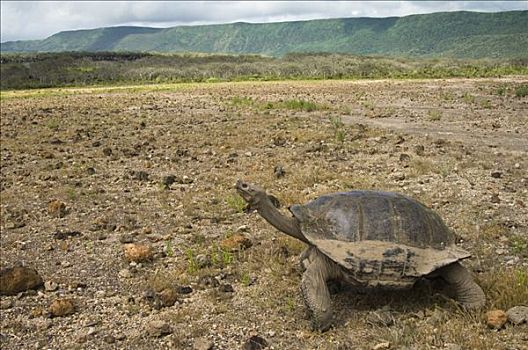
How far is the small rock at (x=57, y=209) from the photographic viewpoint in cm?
929

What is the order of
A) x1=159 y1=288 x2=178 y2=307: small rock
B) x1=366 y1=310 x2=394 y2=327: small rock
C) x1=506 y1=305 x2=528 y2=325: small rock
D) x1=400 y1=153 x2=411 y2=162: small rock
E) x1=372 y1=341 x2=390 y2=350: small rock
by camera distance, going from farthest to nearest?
x1=400 y1=153 x2=411 y2=162: small rock < x1=159 y1=288 x2=178 y2=307: small rock < x1=366 y1=310 x2=394 y2=327: small rock < x1=506 y1=305 x2=528 y2=325: small rock < x1=372 y1=341 x2=390 y2=350: small rock

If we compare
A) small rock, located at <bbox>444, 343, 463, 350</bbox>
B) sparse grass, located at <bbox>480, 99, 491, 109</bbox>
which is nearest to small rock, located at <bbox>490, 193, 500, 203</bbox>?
small rock, located at <bbox>444, 343, 463, 350</bbox>

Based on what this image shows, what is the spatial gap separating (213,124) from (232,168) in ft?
25.9

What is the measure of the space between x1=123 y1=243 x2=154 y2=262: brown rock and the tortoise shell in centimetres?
243

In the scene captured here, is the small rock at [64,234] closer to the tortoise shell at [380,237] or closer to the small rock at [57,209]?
the small rock at [57,209]

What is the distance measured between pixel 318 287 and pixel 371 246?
653 mm

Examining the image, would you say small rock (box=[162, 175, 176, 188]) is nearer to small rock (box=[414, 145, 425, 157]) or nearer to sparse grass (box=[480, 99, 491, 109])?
small rock (box=[414, 145, 425, 157])

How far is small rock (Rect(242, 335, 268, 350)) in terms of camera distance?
489 cm

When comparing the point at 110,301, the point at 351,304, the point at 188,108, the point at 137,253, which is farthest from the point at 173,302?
the point at 188,108

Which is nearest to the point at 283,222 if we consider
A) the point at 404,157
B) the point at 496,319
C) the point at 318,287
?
the point at 318,287

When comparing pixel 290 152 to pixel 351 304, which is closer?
pixel 351 304

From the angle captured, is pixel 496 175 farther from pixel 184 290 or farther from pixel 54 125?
pixel 54 125

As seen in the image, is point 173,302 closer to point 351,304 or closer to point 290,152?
point 351,304

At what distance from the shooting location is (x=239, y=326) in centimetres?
538
